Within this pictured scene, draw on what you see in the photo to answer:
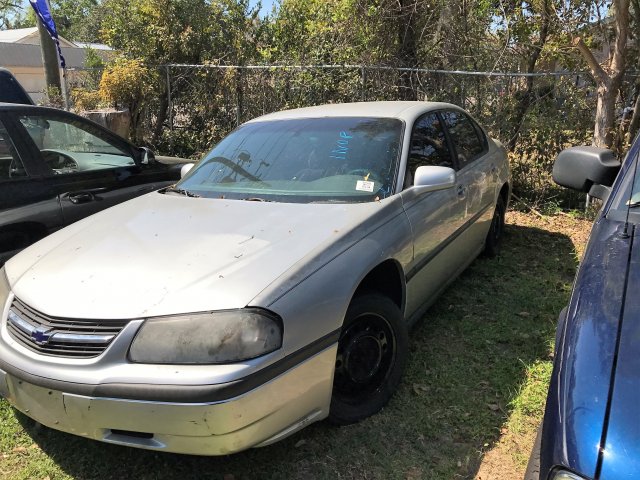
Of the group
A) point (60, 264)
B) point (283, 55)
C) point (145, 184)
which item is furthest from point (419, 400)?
point (283, 55)

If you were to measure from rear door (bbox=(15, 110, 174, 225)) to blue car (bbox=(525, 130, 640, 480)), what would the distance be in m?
3.63

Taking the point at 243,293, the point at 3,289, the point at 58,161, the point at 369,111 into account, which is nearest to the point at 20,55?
the point at 58,161

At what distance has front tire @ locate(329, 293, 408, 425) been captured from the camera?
8.75ft

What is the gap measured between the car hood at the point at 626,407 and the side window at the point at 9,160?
3.89 m

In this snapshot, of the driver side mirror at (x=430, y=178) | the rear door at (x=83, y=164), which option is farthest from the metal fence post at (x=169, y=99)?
the driver side mirror at (x=430, y=178)

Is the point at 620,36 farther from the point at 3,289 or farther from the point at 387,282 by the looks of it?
the point at 3,289

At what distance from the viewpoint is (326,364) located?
7.84 ft

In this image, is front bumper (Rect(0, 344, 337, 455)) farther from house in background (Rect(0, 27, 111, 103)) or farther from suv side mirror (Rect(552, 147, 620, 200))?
house in background (Rect(0, 27, 111, 103))

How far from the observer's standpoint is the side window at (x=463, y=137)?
428 cm

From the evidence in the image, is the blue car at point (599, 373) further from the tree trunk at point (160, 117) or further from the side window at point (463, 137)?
the tree trunk at point (160, 117)

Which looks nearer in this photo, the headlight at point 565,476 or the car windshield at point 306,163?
the headlight at point 565,476

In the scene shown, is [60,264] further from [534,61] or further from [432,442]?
[534,61]

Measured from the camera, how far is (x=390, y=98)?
26.1ft

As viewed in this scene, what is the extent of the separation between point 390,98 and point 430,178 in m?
5.05
